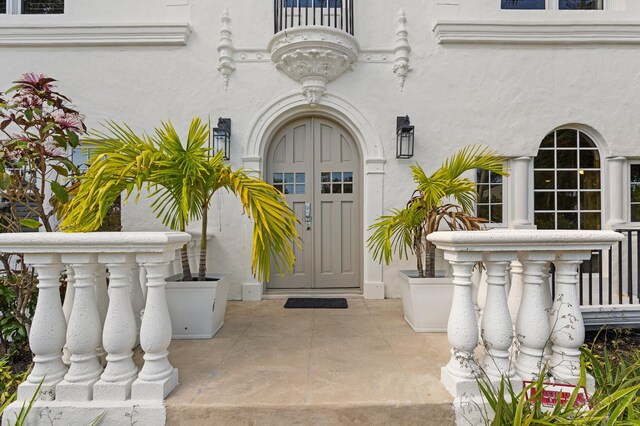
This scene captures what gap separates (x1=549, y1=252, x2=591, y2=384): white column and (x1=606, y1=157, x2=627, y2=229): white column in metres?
3.23

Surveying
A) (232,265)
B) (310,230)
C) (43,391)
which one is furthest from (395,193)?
(43,391)

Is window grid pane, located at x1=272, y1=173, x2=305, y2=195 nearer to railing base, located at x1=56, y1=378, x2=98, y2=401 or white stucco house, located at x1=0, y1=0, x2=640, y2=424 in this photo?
white stucco house, located at x1=0, y1=0, x2=640, y2=424

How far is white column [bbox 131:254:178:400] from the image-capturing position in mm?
1691

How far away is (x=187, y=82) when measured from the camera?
4016 mm

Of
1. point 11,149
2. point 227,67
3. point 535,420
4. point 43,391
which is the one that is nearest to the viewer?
point 535,420

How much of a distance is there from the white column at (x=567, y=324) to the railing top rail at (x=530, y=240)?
0.26 feet

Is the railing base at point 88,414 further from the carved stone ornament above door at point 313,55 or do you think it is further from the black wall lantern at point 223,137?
the carved stone ornament above door at point 313,55

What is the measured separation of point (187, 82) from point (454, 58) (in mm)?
3380

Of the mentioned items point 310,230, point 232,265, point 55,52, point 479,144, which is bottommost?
point 232,265

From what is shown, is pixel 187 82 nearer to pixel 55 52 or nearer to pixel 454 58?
pixel 55 52

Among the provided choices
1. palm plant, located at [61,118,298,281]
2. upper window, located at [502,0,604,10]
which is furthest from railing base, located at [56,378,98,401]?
upper window, located at [502,0,604,10]

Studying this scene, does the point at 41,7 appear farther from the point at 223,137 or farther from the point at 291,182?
the point at 291,182

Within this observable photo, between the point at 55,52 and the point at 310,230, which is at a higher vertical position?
the point at 55,52

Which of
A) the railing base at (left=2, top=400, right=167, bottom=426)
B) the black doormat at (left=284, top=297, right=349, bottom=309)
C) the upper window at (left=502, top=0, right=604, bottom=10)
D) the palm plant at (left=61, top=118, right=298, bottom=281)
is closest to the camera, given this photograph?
the railing base at (left=2, top=400, right=167, bottom=426)
